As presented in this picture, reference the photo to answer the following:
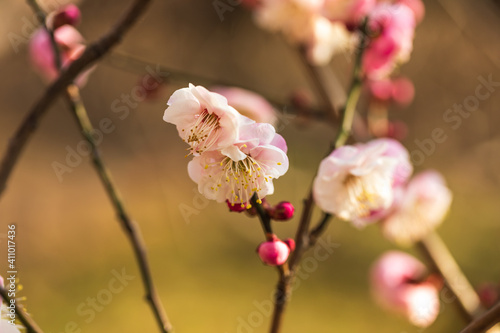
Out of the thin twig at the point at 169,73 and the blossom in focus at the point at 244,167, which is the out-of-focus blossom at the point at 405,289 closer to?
the thin twig at the point at 169,73

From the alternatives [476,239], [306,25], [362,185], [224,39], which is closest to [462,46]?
[476,239]

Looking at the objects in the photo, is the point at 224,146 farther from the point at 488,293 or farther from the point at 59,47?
the point at 488,293

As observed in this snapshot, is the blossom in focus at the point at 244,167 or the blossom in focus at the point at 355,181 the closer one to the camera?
the blossom in focus at the point at 244,167

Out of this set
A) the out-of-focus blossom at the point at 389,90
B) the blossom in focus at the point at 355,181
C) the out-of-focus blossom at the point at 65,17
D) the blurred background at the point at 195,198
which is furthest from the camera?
the blurred background at the point at 195,198

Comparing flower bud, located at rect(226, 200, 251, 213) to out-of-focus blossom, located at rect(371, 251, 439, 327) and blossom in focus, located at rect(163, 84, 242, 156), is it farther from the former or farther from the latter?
out-of-focus blossom, located at rect(371, 251, 439, 327)

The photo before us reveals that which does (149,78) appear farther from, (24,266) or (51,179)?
(51,179)

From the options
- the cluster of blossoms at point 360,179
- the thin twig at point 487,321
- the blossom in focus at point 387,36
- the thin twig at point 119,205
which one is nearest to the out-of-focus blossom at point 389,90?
the blossom in focus at point 387,36

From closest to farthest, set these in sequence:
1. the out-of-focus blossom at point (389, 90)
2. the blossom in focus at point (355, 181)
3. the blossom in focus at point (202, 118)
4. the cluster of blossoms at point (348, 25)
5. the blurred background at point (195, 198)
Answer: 1. the blossom in focus at point (202, 118)
2. the blossom in focus at point (355, 181)
3. the cluster of blossoms at point (348, 25)
4. the out-of-focus blossom at point (389, 90)
5. the blurred background at point (195, 198)
